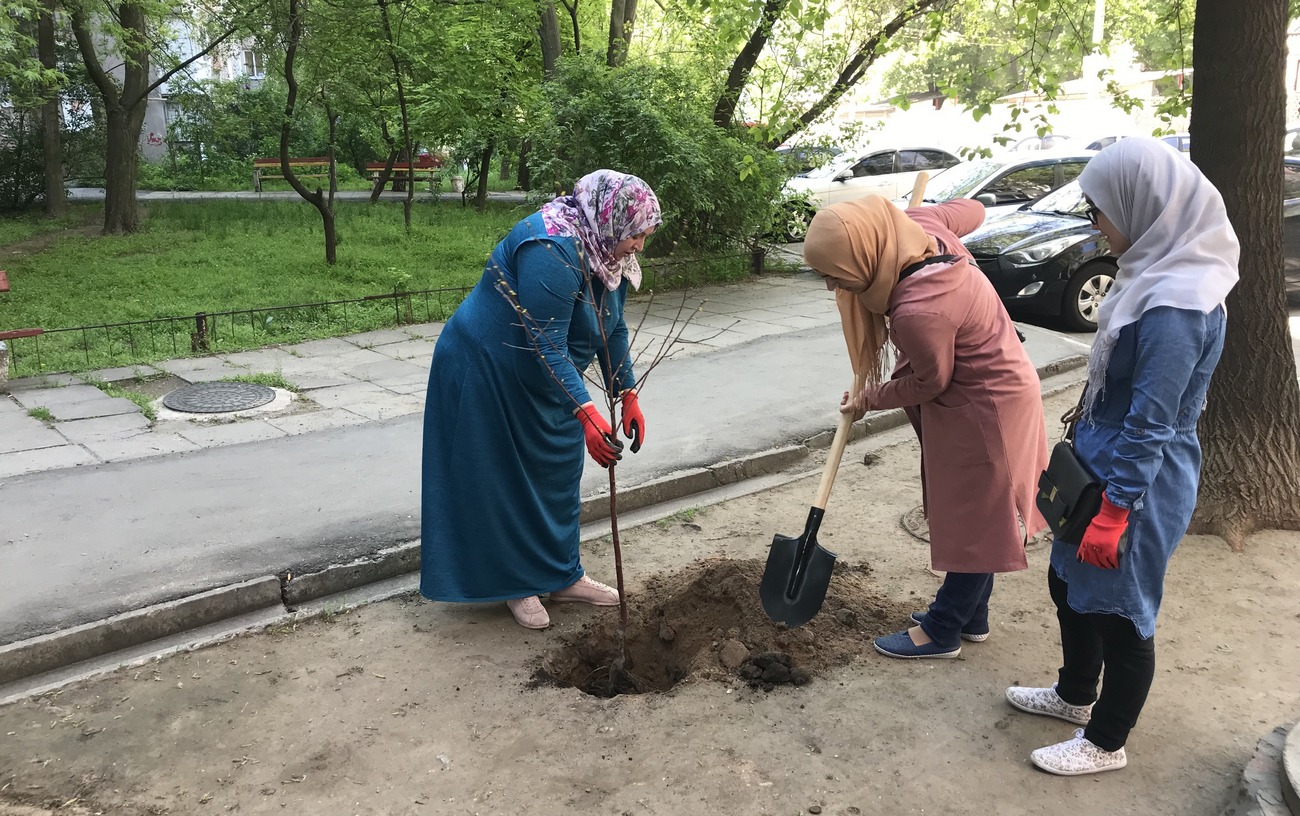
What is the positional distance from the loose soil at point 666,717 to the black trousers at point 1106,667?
15 centimetres

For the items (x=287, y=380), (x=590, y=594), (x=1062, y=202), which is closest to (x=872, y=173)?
(x=1062, y=202)

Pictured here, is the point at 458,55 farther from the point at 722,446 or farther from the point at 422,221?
the point at 722,446

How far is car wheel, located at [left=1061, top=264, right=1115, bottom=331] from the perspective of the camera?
9.83 m

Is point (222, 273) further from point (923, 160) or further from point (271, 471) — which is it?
point (923, 160)

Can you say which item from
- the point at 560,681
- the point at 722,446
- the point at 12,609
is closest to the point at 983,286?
the point at 560,681

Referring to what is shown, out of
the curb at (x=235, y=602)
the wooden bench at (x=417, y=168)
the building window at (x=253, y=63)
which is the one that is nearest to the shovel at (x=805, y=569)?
the curb at (x=235, y=602)

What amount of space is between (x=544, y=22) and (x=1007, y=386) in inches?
463

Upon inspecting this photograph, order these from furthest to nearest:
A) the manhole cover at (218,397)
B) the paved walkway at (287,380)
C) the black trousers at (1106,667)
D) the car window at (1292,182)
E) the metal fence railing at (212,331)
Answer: the car window at (1292,182) → the metal fence railing at (212,331) → the manhole cover at (218,397) → the paved walkway at (287,380) → the black trousers at (1106,667)

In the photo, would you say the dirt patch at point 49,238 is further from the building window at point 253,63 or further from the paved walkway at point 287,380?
the paved walkway at point 287,380

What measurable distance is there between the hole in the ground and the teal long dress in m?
0.36

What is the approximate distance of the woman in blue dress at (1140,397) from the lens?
2.51 meters

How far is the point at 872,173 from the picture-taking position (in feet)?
56.2

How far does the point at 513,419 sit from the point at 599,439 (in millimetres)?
518

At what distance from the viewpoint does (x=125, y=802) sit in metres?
2.91
